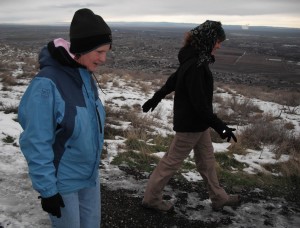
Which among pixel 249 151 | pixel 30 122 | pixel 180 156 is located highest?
pixel 30 122

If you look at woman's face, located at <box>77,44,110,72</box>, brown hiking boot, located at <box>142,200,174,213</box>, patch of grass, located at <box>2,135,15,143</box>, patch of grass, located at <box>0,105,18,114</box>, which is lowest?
brown hiking boot, located at <box>142,200,174,213</box>

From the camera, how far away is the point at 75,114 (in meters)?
1.85

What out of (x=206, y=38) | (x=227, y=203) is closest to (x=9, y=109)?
(x=227, y=203)

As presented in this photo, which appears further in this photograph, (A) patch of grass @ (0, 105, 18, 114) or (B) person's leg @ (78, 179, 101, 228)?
(A) patch of grass @ (0, 105, 18, 114)

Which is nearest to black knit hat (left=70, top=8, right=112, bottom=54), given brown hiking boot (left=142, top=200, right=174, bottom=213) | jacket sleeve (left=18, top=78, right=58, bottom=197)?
jacket sleeve (left=18, top=78, right=58, bottom=197)

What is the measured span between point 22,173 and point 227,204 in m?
2.55

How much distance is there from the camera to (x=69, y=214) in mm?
2004

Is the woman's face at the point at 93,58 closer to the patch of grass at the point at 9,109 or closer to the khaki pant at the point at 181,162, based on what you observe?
the khaki pant at the point at 181,162

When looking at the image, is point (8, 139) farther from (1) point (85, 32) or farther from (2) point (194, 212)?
(1) point (85, 32)

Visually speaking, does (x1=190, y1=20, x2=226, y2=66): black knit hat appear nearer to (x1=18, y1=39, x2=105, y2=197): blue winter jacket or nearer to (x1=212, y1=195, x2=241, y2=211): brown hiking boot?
(x1=18, y1=39, x2=105, y2=197): blue winter jacket

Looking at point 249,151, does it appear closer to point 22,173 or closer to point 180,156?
point 180,156

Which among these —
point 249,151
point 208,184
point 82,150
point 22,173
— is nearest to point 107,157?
point 22,173

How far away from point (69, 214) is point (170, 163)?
1.67 metres

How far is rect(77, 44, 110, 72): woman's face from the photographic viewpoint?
78.6 inches
